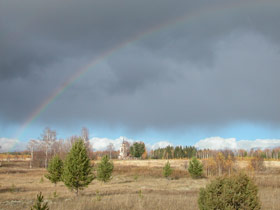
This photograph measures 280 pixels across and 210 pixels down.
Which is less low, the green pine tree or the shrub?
the green pine tree

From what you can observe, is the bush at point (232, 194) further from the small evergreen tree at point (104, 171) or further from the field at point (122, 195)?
the small evergreen tree at point (104, 171)

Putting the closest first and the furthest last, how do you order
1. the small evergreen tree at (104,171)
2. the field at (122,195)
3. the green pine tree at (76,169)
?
the field at (122,195)
the green pine tree at (76,169)
the small evergreen tree at (104,171)

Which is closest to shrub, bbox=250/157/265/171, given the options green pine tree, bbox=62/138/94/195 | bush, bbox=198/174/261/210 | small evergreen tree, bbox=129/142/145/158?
green pine tree, bbox=62/138/94/195

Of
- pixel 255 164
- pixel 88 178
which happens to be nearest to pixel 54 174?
pixel 88 178

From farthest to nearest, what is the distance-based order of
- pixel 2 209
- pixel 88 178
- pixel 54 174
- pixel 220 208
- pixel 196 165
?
pixel 196 165 < pixel 54 174 < pixel 88 178 < pixel 2 209 < pixel 220 208

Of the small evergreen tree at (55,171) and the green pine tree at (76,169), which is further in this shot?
the small evergreen tree at (55,171)

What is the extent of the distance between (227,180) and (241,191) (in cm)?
49

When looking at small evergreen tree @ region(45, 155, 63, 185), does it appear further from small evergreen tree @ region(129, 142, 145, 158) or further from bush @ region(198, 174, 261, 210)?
small evergreen tree @ region(129, 142, 145, 158)

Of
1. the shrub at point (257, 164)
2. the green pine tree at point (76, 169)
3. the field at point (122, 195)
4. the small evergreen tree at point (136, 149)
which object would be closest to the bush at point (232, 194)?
the field at point (122, 195)

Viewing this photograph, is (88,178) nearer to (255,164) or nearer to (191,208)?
(191,208)

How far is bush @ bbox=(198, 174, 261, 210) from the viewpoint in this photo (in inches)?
286

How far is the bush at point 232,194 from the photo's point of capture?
7.26 metres

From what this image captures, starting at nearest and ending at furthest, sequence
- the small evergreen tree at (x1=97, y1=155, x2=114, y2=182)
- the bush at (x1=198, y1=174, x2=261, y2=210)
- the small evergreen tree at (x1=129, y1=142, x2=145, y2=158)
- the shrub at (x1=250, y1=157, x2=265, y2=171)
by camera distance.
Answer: the bush at (x1=198, y1=174, x2=261, y2=210) < the small evergreen tree at (x1=97, y1=155, x2=114, y2=182) < the shrub at (x1=250, y1=157, x2=265, y2=171) < the small evergreen tree at (x1=129, y1=142, x2=145, y2=158)

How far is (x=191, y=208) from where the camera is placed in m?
13.9
